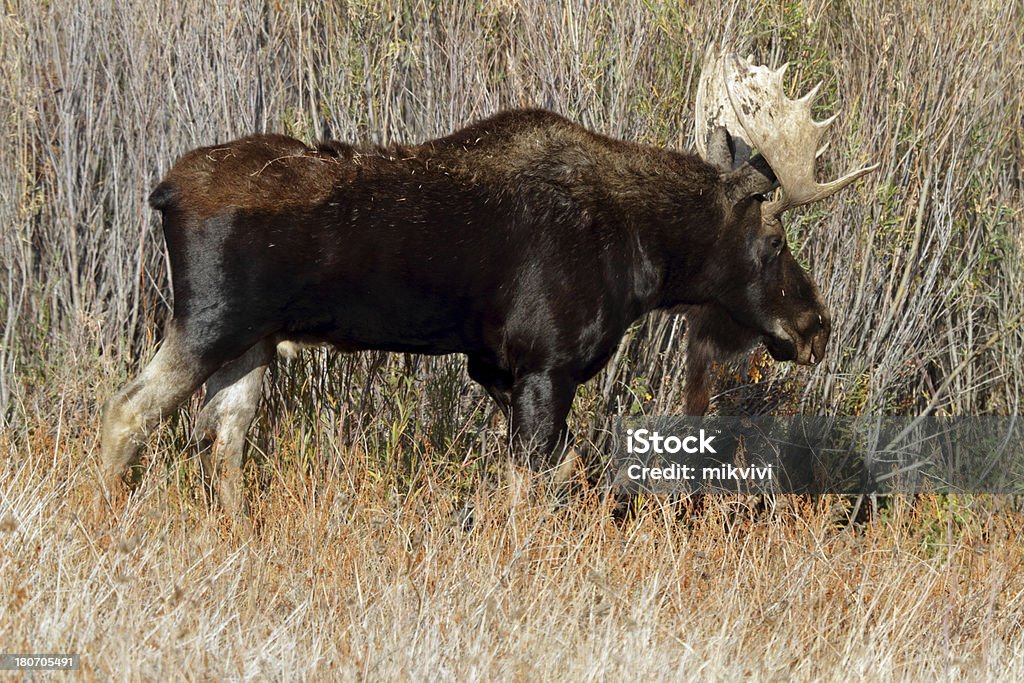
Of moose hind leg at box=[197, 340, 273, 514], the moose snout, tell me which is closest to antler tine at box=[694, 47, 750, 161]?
the moose snout

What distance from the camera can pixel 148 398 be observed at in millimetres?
4863

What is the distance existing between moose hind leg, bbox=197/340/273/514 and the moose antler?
2229mm

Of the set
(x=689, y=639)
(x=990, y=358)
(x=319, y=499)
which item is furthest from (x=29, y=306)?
(x=990, y=358)

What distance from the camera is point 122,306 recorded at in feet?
20.2

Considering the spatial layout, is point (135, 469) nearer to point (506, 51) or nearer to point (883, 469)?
point (506, 51)

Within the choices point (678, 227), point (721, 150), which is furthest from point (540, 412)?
point (721, 150)

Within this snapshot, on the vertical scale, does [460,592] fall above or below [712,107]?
below

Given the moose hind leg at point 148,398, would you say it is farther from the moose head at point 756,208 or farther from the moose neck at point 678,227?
the moose head at point 756,208

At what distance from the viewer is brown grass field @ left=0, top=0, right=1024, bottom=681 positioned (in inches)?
186

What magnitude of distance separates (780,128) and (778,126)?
0.01 metres

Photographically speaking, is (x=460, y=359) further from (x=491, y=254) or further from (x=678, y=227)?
(x=678, y=227)

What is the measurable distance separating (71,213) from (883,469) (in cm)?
417

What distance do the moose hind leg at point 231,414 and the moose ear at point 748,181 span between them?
2.08m

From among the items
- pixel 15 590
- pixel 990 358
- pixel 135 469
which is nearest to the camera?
pixel 15 590
